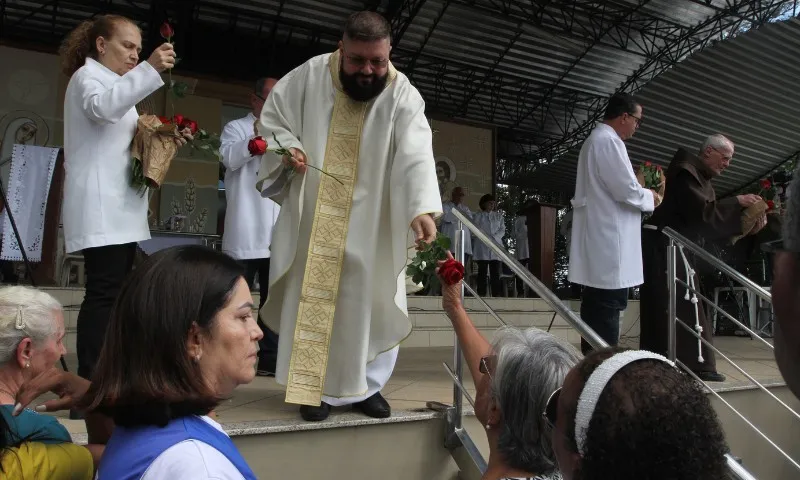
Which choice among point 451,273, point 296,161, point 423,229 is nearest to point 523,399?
point 451,273

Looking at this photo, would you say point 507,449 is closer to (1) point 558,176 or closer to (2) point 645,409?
(2) point 645,409

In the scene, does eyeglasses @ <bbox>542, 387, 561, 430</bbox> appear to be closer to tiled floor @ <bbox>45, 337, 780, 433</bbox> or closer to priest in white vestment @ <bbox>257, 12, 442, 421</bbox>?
priest in white vestment @ <bbox>257, 12, 442, 421</bbox>

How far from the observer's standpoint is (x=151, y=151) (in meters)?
2.84

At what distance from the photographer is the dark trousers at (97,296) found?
2681 millimetres

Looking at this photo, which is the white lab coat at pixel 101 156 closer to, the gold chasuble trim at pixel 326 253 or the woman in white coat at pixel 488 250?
the gold chasuble trim at pixel 326 253

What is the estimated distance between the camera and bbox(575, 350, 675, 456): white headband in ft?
3.28

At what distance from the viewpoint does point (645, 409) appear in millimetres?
965

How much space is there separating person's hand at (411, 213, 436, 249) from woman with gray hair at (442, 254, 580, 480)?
43.5 inches

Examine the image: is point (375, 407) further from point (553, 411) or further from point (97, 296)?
point (553, 411)

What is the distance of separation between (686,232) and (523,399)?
3.31 m

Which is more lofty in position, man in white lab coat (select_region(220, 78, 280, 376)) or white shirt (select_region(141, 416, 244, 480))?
man in white lab coat (select_region(220, 78, 280, 376))

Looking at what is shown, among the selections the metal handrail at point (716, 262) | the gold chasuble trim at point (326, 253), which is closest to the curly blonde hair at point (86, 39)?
the gold chasuble trim at point (326, 253)

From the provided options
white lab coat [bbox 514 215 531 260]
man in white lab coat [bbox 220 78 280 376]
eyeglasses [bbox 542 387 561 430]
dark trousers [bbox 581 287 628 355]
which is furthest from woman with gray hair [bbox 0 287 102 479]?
white lab coat [bbox 514 215 531 260]

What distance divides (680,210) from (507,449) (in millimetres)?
3312
